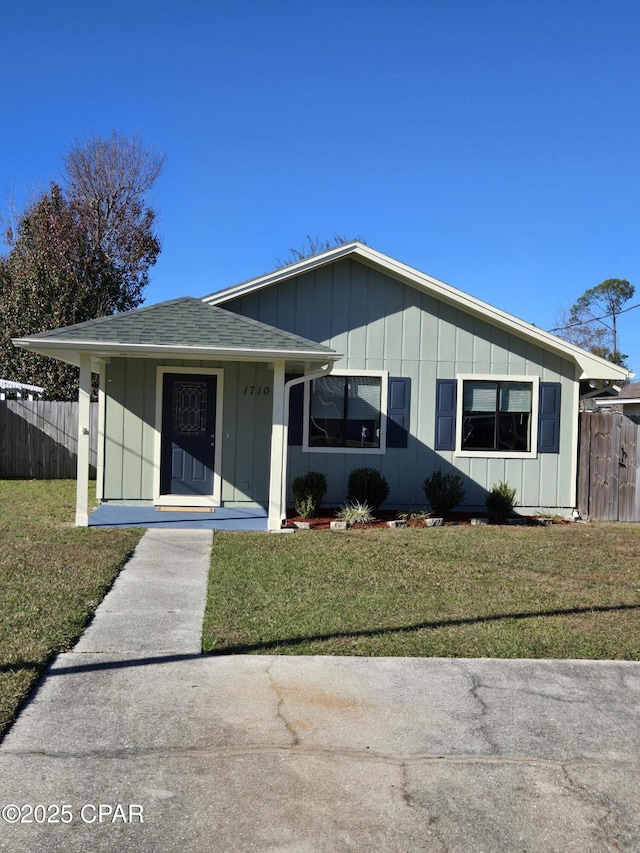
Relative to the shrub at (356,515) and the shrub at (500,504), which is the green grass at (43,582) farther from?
the shrub at (500,504)

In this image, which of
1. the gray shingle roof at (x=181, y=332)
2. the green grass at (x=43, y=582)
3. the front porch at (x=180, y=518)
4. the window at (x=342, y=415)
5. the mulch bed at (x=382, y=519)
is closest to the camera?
the green grass at (x=43, y=582)

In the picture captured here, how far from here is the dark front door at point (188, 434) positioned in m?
12.8

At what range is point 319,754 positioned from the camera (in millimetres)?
3902

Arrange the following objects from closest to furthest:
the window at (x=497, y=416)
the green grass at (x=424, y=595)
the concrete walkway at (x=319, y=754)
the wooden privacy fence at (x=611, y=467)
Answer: the concrete walkway at (x=319, y=754) < the green grass at (x=424, y=595) < the wooden privacy fence at (x=611, y=467) < the window at (x=497, y=416)

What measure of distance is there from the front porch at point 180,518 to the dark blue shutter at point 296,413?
4.26ft

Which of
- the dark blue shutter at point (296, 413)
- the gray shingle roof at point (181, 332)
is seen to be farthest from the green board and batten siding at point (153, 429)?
the gray shingle roof at point (181, 332)

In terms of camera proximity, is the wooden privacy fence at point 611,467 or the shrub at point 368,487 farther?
the wooden privacy fence at point 611,467

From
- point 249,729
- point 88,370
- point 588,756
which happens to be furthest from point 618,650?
point 88,370

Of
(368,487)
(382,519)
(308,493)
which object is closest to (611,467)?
(382,519)

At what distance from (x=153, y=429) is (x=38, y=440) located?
22.4ft

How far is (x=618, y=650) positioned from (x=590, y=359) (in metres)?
8.10

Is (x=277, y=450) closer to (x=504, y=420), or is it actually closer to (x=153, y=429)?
(x=153, y=429)

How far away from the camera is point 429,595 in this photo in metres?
7.36

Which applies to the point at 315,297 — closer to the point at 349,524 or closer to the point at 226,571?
the point at 349,524
